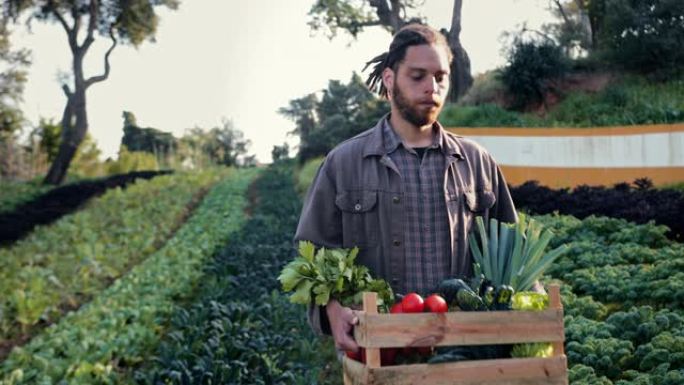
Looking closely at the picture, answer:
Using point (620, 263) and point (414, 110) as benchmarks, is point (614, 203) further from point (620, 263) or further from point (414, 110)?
point (414, 110)

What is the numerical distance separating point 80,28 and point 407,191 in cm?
3884

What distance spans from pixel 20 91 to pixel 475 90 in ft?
66.5

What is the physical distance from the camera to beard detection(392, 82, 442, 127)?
301cm

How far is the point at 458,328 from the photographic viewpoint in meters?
2.59

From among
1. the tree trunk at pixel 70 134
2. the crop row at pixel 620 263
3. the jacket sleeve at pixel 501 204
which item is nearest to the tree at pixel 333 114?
the tree trunk at pixel 70 134

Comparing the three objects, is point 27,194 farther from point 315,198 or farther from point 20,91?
point 315,198

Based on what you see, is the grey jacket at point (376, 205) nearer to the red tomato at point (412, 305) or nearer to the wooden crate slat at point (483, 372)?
the red tomato at point (412, 305)

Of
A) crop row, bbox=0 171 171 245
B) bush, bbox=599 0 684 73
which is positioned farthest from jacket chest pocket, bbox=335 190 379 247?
bush, bbox=599 0 684 73

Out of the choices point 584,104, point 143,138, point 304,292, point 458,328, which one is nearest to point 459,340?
point 458,328

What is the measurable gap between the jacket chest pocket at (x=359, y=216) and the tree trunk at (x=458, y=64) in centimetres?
2476

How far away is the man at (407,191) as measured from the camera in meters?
3.03

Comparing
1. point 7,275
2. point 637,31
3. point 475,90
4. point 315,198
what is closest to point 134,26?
point 475,90

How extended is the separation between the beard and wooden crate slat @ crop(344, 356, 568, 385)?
871mm

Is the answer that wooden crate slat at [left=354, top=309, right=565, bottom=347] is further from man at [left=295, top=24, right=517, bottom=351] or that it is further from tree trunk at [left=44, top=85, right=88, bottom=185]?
tree trunk at [left=44, top=85, right=88, bottom=185]
